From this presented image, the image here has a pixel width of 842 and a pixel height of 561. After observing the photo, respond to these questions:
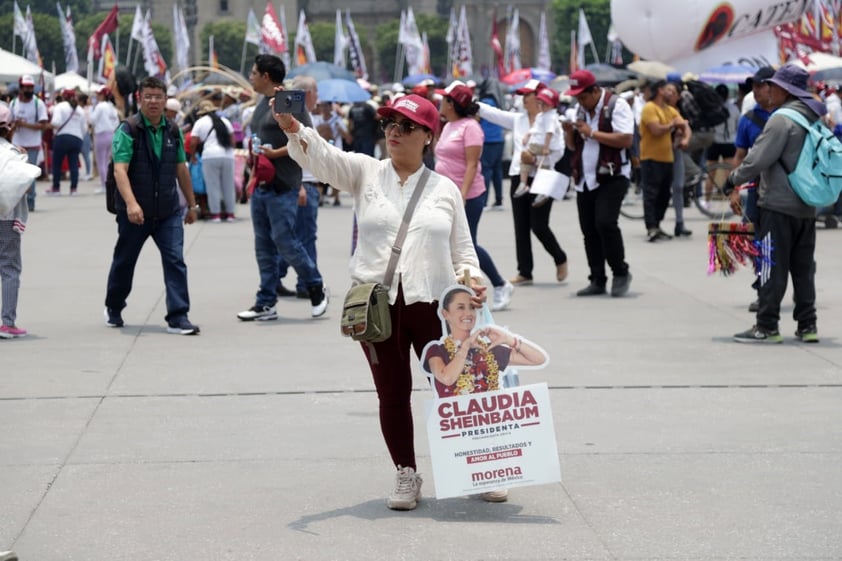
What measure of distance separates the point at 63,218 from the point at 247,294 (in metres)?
8.54

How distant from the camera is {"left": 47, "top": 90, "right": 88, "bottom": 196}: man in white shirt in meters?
23.4

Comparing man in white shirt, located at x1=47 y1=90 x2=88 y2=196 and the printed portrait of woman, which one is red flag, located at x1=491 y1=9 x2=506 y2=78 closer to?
man in white shirt, located at x1=47 y1=90 x2=88 y2=196

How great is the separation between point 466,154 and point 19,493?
546 cm

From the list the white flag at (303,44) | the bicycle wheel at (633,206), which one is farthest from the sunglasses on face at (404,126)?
the white flag at (303,44)

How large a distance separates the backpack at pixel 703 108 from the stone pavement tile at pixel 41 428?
12.3 meters

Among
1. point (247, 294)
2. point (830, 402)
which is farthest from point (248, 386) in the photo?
point (247, 294)

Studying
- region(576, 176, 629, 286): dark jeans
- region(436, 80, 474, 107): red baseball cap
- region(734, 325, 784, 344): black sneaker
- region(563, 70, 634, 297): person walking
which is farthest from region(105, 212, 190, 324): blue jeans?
region(734, 325, 784, 344): black sneaker

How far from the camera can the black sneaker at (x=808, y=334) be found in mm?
9102

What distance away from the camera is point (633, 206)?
806 inches

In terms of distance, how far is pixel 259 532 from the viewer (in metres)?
5.09

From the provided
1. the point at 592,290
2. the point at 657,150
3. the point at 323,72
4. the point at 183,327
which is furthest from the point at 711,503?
the point at 323,72

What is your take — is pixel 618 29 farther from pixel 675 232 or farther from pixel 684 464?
pixel 684 464

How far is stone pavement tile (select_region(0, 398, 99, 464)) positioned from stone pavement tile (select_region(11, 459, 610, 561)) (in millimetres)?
356

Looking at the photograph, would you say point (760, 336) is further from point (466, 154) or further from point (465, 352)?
point (465, 352)
